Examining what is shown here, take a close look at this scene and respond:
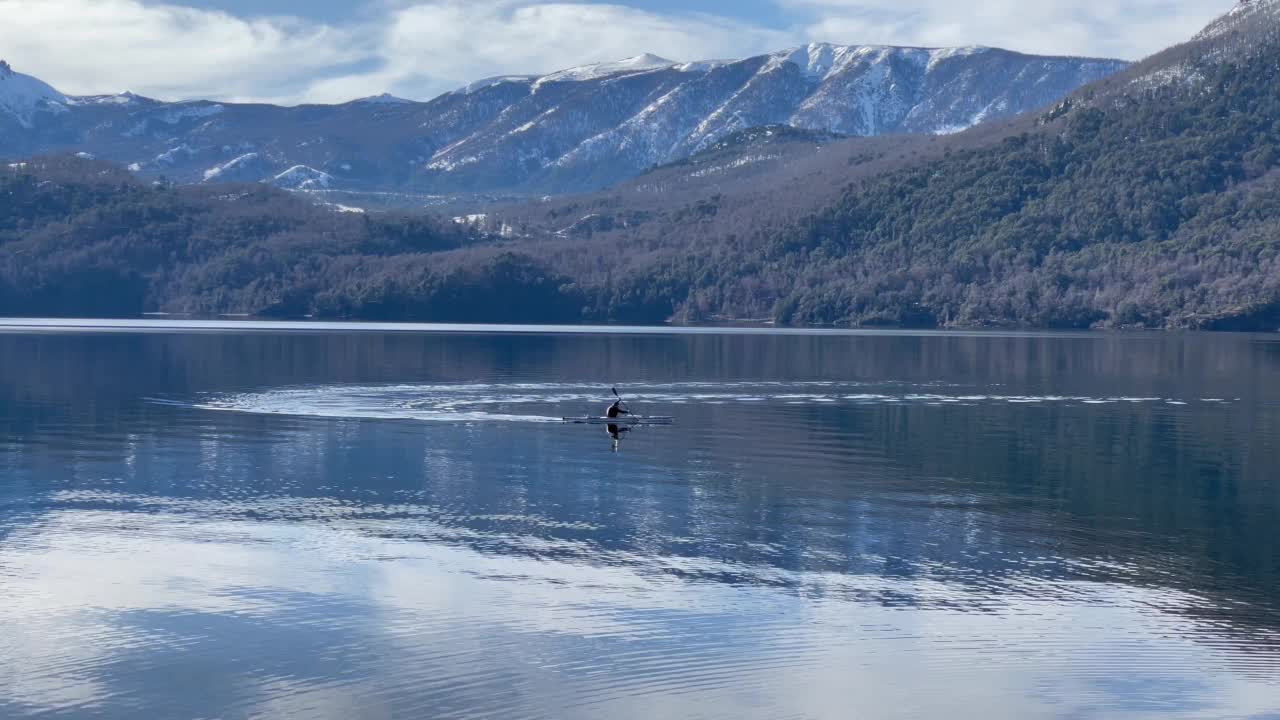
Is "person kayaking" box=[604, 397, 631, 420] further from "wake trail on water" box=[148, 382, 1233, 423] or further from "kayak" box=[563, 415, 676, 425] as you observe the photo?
"wake trail on water" box=[148, 382, 1233, 423]

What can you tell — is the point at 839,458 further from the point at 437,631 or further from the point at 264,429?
the point at 437,631

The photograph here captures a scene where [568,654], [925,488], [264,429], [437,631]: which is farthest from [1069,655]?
[264,429]

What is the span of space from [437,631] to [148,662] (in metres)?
7.55

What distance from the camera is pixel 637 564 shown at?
5078 cm

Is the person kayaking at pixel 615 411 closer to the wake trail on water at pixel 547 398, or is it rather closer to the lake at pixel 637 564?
the lake at pixel 637 564

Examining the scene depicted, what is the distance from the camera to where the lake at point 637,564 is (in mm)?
37125

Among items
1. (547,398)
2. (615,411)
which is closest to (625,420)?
(615,411)

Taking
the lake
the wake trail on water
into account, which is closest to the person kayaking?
the lake

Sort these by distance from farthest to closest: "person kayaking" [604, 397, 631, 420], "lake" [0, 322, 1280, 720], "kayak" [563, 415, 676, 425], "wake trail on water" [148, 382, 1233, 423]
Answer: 1. "wake trail on water" [148, 382, 1233, 423]
2. "kayak" [563, 415, 676, 425]
3. "person kayaking" [604, 397, 631, 420]
4. "lake" [0, 322, 1280, 720]

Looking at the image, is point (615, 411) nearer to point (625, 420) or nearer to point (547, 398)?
point (625, 420)

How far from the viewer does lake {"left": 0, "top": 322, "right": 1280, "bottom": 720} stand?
122ft

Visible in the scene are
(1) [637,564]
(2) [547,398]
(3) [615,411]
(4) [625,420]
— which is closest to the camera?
(1) [637,564]

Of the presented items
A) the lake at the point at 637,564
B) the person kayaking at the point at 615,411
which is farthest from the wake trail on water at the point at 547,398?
the person kayaking at the point at 615,411

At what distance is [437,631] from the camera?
41812 millimetres
